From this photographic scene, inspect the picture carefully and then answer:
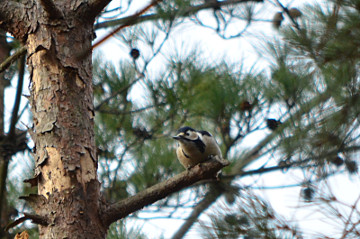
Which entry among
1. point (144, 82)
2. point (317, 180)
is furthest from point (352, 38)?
point (144, 82)

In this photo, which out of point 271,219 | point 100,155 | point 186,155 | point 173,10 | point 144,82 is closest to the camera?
point 271,219

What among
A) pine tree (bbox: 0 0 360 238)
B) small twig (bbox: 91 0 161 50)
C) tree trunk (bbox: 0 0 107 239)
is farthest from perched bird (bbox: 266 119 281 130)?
small twig (bbox: 91 0 161 50)

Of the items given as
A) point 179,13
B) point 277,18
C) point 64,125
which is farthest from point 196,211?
point 64,125

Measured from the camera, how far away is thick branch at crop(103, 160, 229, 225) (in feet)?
5.75

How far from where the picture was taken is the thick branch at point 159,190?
5.75ft

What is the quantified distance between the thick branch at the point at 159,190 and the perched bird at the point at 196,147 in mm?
675

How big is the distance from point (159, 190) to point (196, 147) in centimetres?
73

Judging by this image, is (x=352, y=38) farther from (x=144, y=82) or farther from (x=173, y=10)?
(x=144, y=82)

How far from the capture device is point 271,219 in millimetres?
1921

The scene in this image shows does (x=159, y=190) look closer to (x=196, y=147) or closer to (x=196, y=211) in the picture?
(x=196, y=147)

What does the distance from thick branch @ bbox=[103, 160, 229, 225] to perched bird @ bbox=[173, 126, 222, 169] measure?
68 cm

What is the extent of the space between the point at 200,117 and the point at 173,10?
2.02ft

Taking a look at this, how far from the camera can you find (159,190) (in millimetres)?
1760

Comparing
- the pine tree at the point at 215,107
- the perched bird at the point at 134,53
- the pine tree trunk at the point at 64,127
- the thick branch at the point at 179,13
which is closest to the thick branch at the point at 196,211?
the pine tree at the point at 215,107
